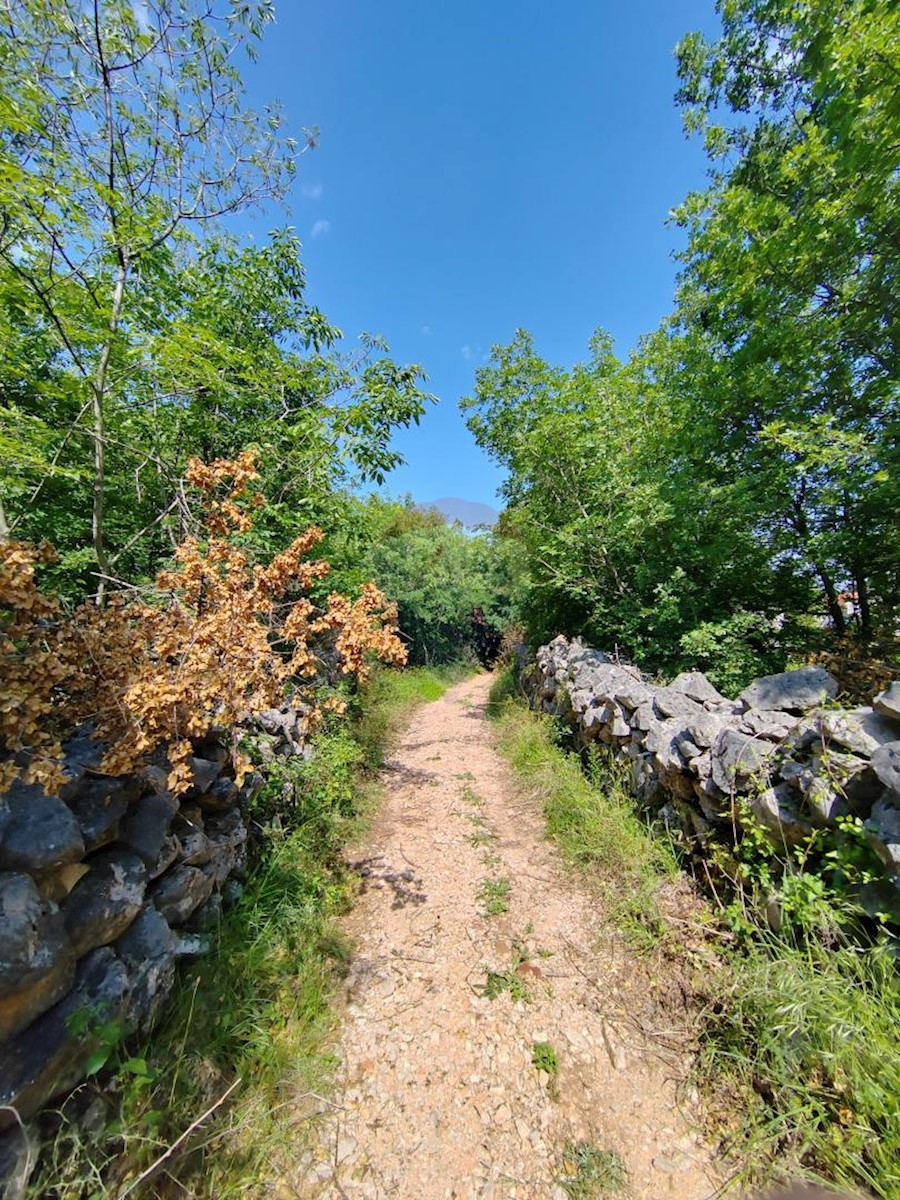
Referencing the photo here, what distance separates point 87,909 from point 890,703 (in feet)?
13.8

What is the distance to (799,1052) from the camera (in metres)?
2.03

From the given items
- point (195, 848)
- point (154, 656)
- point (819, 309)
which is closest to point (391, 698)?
point (195, 848)

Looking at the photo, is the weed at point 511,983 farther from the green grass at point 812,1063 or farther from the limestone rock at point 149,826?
the limestone rock at point 149,826

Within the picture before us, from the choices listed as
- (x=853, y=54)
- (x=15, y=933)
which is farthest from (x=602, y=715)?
(x=853, y=54)

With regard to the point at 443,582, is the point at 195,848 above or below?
below

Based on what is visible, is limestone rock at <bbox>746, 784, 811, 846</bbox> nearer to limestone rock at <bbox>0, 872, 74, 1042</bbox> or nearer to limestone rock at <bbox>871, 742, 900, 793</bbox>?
limestone rock at <bbox>871, 742, 900, 793</bbox>

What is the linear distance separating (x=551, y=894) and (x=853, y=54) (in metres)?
7.75

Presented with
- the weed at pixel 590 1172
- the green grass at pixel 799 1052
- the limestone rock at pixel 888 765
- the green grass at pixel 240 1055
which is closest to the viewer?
the green grass at pixel 240 1055

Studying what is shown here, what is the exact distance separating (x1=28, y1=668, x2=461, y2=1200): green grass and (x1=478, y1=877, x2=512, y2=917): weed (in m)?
1.16

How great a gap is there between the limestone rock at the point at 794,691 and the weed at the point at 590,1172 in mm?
2752

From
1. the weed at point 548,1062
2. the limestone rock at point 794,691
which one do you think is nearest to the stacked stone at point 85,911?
the weed at point 548,1062

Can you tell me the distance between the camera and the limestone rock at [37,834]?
1661 millimetres

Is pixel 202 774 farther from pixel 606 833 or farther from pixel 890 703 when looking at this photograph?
pixel 890 703

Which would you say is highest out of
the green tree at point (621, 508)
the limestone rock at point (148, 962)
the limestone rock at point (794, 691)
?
the green tree at point (621, 508)
